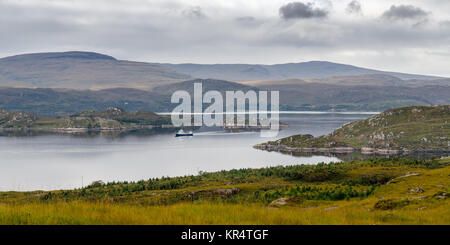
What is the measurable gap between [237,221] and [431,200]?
17179mm

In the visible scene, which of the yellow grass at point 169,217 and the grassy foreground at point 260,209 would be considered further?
the grassy foreground at point 260,209

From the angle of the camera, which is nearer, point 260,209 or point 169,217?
point 169,217

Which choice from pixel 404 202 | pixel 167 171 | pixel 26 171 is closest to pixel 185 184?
pixel 404 202

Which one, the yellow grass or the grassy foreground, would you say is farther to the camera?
the grassy foreground

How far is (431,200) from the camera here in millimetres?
26281

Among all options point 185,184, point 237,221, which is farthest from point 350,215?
point 185,184

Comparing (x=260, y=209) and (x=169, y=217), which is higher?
(x=169, y=217)

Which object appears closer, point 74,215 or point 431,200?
point 74,215

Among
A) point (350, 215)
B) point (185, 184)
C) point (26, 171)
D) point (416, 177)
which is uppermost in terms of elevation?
point (350, 215)
